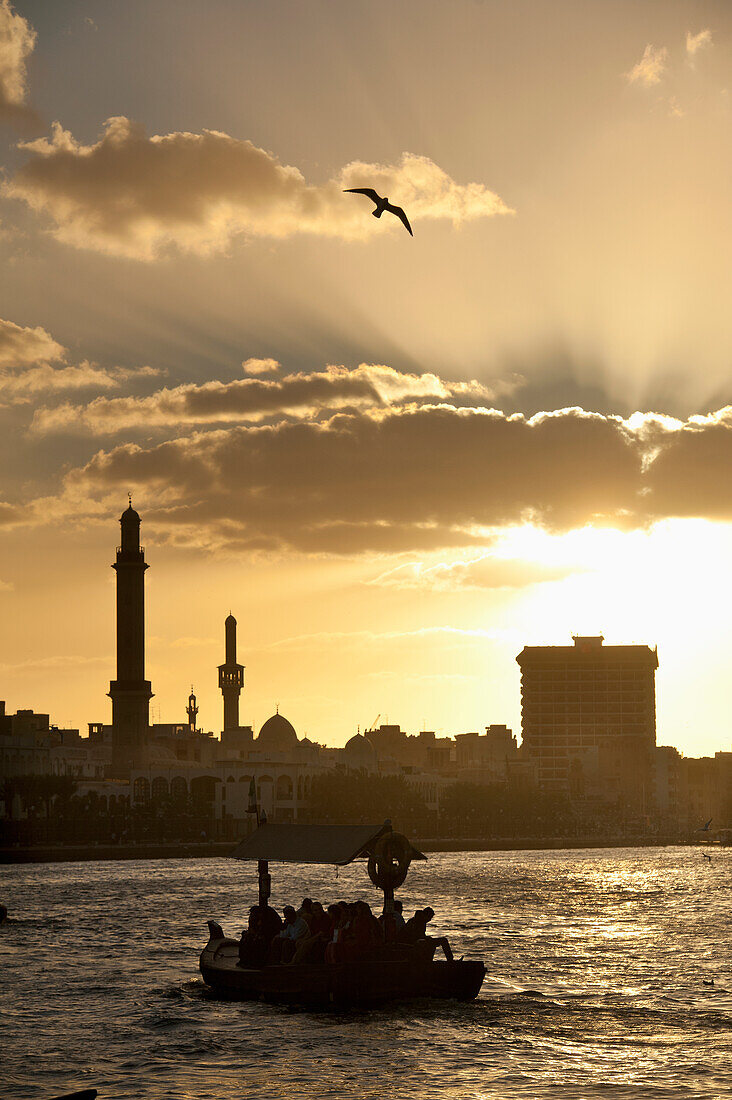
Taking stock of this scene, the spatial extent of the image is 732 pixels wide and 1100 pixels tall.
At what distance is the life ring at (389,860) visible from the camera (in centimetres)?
4878

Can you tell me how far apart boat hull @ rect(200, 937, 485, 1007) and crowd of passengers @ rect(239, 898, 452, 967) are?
1.42 feet

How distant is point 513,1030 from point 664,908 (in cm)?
5885

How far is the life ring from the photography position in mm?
48781

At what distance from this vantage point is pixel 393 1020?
45594mm

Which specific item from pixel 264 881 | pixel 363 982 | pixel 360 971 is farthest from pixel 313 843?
pixel 363 982

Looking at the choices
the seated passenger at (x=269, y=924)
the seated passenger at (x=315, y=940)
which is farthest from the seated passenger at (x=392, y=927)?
the seated passenger at (x=269, y=924)

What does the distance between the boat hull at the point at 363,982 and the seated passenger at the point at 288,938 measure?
78cm

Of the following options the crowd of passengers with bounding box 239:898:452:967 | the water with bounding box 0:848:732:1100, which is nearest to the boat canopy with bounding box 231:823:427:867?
the crowd of passengers with bounding box 239:898:452:967

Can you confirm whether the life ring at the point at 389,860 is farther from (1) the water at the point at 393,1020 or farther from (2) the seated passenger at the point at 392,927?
(1) the water at the point at 393,1020

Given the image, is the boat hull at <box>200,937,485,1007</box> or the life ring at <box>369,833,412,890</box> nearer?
the boat hull at <box>200,937,485,1007</box>

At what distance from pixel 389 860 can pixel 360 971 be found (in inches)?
186

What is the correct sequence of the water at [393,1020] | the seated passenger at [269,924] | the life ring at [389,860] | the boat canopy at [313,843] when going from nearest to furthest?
the water at [393,1020]
the boat canopy at [313,843]
the life ring at [389,860]
the seated passenger at [269,924]

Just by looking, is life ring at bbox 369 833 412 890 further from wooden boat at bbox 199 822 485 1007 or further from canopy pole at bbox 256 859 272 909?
canopy pole at bbox 256 859 272 909

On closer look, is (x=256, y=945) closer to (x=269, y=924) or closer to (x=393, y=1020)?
(x=269, y=924)
